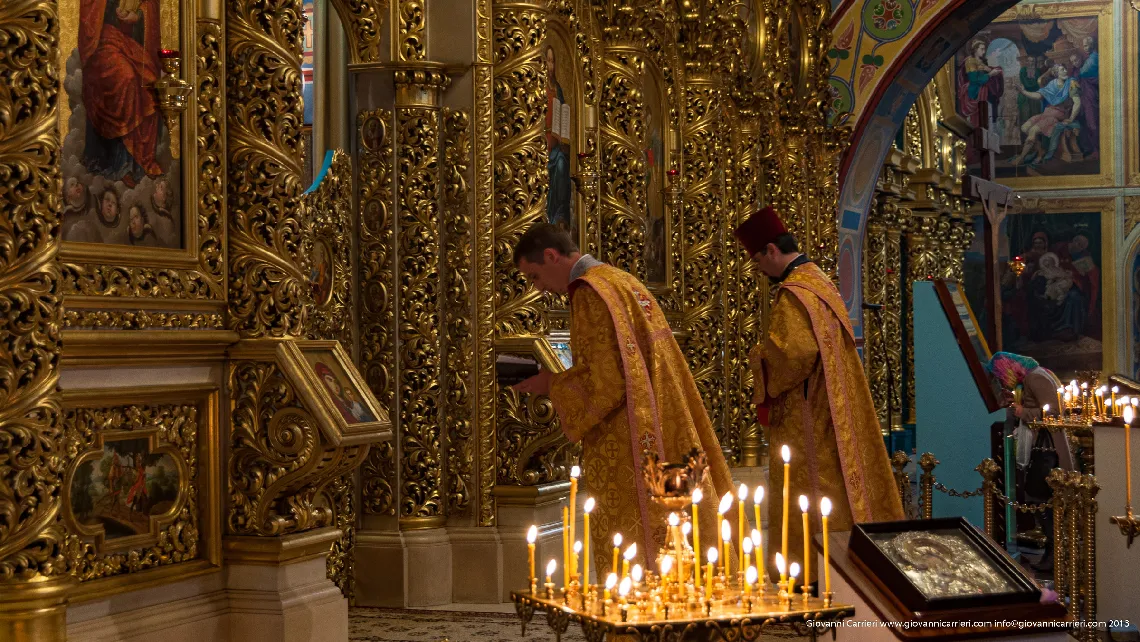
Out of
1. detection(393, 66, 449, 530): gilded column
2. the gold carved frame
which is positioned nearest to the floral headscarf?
detection(393, 66, 449, 530): gilded column

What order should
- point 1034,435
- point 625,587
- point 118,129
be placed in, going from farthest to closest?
point 1034,435, point 118,129, point 625,587

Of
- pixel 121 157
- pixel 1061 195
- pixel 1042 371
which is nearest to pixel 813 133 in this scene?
pixel 1042 371

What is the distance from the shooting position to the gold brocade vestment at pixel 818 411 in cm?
674

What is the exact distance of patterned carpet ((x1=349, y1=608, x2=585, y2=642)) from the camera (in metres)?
6.27

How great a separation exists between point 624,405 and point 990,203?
14.4 meters

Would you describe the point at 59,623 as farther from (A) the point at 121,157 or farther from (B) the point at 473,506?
(B) the point at 473,506

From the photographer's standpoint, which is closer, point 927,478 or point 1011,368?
point 927,478

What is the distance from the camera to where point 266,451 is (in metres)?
5.21

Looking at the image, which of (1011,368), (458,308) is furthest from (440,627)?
(1011,368)

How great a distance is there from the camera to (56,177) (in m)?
4.05

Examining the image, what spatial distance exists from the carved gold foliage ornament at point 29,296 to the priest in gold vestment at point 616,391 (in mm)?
1718

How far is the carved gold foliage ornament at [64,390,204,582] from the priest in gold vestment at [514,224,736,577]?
3.88 ft

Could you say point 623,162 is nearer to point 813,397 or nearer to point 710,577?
point 813,397

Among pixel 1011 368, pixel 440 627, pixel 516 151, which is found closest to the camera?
pixel 440 627
